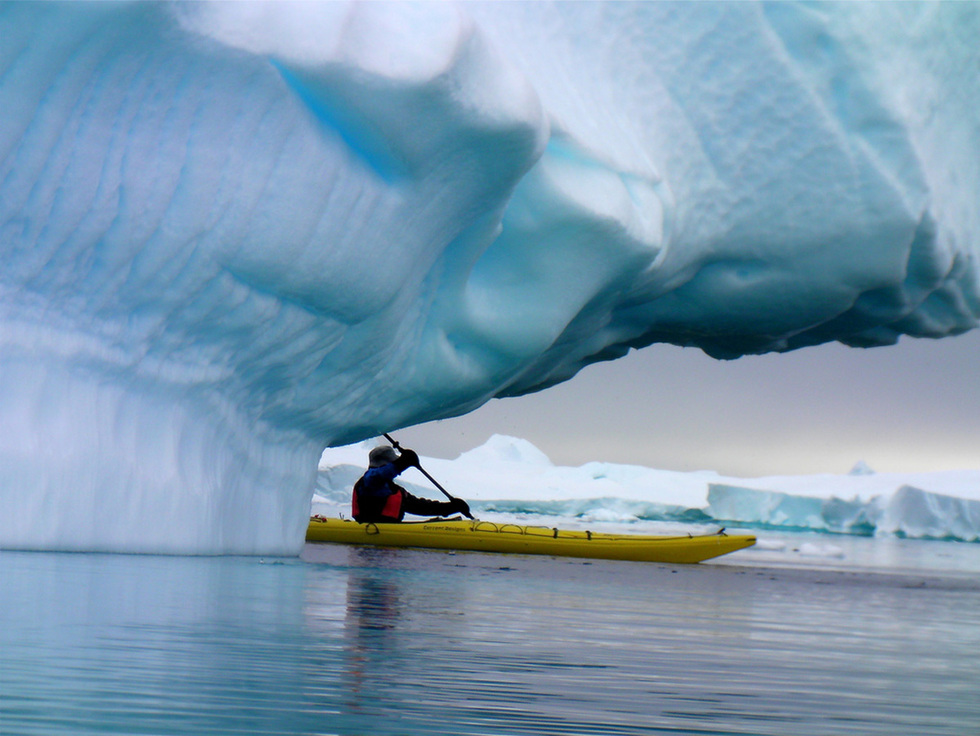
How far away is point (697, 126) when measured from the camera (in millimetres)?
7246

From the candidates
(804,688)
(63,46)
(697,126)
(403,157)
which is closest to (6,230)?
(63,46)

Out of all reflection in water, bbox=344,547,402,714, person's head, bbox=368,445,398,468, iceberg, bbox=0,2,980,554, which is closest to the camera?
reflection in water, bbox=344,547,402,714

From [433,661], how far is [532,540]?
8297 mm

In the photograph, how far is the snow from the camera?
29.2m

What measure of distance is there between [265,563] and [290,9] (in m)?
2.85

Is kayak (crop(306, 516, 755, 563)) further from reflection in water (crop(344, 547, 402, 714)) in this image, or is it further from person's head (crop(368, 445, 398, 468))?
reflection in water (crop(344, 547, 402, 714))

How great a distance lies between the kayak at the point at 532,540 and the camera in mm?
10047

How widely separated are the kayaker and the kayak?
0.18 m

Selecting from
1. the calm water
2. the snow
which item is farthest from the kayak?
the calm water

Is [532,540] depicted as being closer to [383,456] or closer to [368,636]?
[383,456]

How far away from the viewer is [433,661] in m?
2.08

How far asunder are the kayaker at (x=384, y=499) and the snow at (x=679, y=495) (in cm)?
652

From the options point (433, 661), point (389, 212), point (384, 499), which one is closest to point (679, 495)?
point (384, 499)

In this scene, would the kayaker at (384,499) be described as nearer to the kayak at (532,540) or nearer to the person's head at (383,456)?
the person's head at (383,456)
